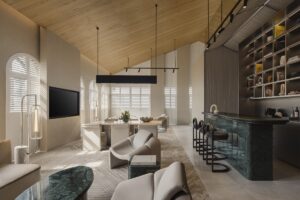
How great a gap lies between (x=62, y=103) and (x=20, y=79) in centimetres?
201

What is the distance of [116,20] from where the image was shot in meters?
7.27

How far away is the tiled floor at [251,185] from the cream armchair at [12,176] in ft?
8.46

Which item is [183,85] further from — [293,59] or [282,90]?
[293,59]

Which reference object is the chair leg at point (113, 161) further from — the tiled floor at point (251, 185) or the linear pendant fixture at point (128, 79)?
the linear pendant fixture at point (128, 79)

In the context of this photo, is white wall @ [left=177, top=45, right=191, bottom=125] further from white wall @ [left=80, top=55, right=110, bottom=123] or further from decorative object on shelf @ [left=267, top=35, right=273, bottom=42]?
decorative object on shelf @ [left=267, top=35, right=273, bottom=42]

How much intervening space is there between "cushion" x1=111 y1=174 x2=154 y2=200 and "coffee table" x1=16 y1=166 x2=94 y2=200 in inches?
15.5

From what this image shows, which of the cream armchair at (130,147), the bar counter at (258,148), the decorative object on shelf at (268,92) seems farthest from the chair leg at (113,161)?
the decorative object on shelf at (268,92)

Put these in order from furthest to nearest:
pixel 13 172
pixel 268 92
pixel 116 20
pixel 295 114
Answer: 1. pixel 116 20
2. pixel 268 92
3. pixel 295 114
4. pixel 13 172

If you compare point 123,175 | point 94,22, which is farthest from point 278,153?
point 94,22

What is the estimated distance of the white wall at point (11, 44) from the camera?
16.3 ft

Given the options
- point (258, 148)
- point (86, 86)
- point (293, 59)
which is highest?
point (293, 59)

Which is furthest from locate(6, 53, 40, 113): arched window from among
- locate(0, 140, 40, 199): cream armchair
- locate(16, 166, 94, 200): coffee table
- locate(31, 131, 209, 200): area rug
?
locate(16, 166, 94, 200): coffee table

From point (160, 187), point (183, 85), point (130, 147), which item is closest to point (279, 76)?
point (130, 147)

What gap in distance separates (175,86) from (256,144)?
11.2m
